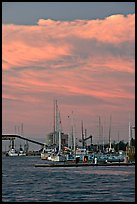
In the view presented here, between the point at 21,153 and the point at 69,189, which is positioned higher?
the point at 69,189

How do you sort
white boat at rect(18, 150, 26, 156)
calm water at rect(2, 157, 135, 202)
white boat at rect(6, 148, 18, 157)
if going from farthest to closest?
white boat at rect(18, 150, 26, 156) → white boat at rect(6, 148, 18, 157) → calm water at rect(2, 157, 135, 202)

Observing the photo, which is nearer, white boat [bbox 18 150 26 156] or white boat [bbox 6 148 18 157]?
white boat [bbox 6 148 18 157]

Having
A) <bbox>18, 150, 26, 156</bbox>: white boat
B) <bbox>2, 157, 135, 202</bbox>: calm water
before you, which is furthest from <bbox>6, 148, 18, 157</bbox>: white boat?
<bbox>2, 157, 135, 202</bbox>: calm water

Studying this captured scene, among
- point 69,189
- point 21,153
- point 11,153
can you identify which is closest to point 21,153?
point 21,153

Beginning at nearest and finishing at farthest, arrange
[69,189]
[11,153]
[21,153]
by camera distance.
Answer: [69,189] → [11,153] → [21,153]

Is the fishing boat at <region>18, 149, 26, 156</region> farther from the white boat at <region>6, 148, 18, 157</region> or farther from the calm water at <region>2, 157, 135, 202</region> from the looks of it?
the calm water at <region>2, 157, 135, 202</region>

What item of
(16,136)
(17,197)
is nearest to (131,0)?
(17,197)

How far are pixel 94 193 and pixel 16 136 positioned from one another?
56155 millimetres

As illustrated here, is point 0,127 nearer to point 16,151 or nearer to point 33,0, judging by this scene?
point 33,0

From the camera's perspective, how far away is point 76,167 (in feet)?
105

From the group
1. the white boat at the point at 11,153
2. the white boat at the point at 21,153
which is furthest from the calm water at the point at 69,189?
the white boat at the point at 21,153

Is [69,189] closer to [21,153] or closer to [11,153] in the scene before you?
[11,153]

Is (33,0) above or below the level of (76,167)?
above

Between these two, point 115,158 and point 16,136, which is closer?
point 115,158
